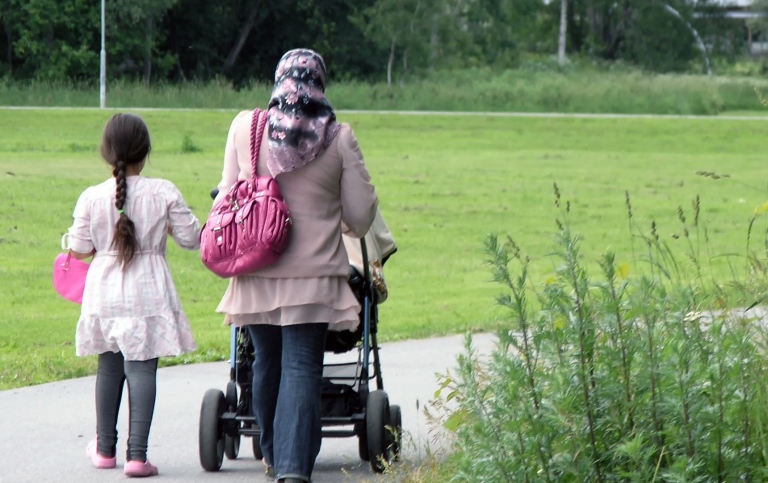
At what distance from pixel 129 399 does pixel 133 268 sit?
55cm

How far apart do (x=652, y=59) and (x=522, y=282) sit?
78.7 m

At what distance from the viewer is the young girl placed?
534 centimetres

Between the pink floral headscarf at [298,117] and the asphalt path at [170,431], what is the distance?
46.4 inches

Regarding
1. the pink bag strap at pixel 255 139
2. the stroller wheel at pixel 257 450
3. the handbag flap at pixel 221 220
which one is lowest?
the stroller wheel at pixel 257 450

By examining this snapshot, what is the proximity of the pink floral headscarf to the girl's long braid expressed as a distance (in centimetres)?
90

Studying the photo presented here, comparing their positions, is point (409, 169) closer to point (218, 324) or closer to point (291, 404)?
point (218, 324)

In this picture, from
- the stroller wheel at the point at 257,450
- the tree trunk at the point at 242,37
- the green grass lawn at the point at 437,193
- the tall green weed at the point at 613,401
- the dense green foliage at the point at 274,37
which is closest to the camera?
the tall green weed at the point at 613,401

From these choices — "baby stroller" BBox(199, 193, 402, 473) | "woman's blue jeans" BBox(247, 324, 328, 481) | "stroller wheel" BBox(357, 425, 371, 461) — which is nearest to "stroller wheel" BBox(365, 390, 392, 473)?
"baby stroller" BBox(199, 193, 402, 473)

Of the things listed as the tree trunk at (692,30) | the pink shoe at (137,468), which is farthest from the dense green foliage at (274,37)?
the pink shoe at (137,468)

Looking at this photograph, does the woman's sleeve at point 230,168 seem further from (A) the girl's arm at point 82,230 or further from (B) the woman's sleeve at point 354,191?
(A) the girl's arm at point 82,230

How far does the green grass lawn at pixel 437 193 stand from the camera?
33.4 feet

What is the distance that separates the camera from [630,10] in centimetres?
8362

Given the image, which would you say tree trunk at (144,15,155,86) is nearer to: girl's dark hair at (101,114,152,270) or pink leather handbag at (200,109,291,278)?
girl's dark hair at (101,114,152,270)

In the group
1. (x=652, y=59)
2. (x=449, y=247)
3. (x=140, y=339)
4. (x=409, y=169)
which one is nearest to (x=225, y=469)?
(x=140, y=339)
